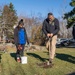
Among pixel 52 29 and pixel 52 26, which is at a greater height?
pixel 52 26

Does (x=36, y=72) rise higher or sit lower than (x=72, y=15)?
lower

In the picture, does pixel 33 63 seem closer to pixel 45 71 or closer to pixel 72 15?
pixel 45 71

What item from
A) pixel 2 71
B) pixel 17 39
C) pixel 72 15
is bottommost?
pixel 2 71

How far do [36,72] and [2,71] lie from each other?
61.6 inches

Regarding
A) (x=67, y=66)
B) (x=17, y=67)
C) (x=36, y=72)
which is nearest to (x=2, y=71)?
(x=17, y=67)

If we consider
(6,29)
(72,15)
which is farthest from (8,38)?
(72,15)

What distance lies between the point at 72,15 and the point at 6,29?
36.5m

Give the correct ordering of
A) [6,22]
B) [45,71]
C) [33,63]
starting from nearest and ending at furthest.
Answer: [45,71] → [33,63] → [6,22]

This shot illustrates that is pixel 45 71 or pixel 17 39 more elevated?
pixel 17 39

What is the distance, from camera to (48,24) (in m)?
11.1

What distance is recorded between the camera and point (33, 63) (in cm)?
1169

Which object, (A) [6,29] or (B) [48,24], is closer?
(B) [48,24]

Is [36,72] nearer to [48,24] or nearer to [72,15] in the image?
[48,24]

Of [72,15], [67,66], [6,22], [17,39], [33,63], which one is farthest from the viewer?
[6,22]
